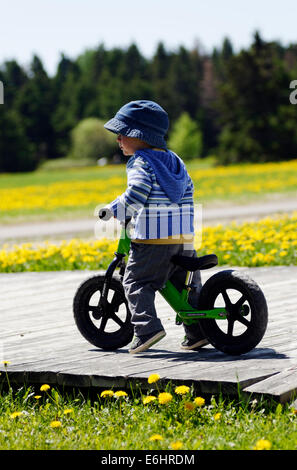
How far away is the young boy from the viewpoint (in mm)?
4148

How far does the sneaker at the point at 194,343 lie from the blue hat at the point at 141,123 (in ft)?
3.67

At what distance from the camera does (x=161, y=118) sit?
4.27 meters

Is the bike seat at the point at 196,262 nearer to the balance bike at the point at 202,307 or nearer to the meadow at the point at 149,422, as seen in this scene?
the balance bike at the point at 202,307

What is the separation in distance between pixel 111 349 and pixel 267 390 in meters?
1.36

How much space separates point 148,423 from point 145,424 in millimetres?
14

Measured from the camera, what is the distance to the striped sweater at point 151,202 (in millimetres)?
4109

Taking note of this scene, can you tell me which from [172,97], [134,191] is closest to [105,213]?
[134,191]

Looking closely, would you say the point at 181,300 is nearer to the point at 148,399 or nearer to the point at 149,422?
the point at 148,399

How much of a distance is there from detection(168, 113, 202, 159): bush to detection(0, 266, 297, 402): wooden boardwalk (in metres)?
77.8

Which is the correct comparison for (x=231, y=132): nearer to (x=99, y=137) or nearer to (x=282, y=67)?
(x=282, y=67)

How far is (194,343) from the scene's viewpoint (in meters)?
4.31

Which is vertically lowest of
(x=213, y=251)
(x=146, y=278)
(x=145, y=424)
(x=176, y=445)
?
(x=213, y=251)

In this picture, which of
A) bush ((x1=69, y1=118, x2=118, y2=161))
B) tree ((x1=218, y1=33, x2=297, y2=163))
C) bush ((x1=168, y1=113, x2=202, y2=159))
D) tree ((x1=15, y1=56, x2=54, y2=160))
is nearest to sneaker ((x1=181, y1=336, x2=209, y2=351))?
tree ((x1=218, y1=33, x2=297, y2=163))

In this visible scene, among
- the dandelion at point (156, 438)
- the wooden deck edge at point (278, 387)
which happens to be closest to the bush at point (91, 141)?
the wooden deck edge at point (278, 387)
